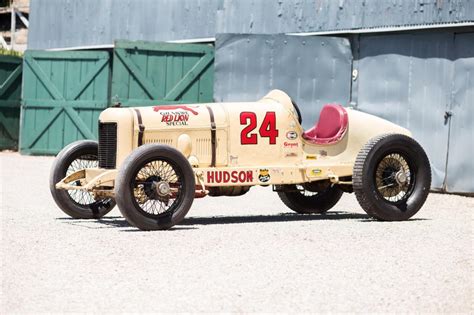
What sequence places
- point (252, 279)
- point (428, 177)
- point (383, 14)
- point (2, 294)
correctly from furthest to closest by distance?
point (383, 14) < point (428, 177) < point (252, 279) < point (2, 294)

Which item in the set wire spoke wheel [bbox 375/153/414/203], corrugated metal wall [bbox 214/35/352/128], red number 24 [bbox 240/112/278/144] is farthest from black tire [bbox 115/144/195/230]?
corrugated metal wall [bbox 214/35/352/128]

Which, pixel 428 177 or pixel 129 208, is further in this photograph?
pixel 428 177

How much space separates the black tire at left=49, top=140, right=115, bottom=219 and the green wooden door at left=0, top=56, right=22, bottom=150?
12.6m

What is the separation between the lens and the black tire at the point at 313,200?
41.3 ft

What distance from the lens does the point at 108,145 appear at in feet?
35.9

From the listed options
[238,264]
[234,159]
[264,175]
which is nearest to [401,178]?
[264,175]

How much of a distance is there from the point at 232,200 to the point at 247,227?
3864mm

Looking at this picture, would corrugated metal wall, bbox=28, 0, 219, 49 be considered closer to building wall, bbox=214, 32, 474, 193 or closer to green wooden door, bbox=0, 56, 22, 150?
green wooden door, bbox=0, 56, 22, 150

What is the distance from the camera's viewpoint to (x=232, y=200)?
14414 millimetres

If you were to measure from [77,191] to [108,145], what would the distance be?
3.64 ft

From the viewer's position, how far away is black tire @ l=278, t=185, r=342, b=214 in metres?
12.6

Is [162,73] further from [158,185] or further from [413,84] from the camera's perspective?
[158,185]

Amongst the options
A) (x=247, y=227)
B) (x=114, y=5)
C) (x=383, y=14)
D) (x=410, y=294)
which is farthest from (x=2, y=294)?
(x=114, y=5)

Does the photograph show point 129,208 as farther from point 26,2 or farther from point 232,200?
point 26,2
